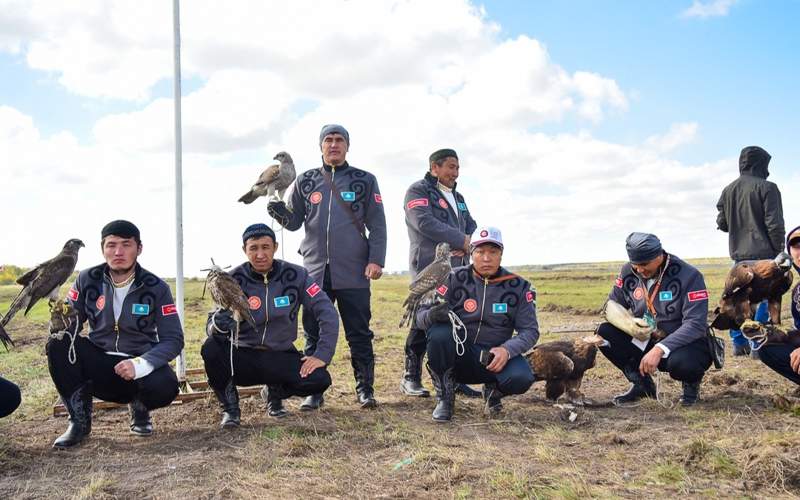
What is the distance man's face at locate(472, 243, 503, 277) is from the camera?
5.44 meters

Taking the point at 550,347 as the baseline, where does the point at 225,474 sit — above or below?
below

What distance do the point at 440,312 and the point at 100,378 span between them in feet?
9.31

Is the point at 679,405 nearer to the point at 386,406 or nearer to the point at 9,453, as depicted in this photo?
the point at 386,406

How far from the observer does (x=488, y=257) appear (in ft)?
17.9

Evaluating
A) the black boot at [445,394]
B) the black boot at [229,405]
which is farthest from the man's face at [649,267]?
the black boot at [229,405]

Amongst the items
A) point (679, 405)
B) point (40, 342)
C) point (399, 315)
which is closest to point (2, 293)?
point (40, 342)

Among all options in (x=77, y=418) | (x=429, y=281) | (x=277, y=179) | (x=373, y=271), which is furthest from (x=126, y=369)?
(x=429, y=281)

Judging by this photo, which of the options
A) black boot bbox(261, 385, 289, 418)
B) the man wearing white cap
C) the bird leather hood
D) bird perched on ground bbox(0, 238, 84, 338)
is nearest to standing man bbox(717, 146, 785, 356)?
the bird leather hood

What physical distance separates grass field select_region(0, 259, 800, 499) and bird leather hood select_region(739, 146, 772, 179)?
9.67 ft

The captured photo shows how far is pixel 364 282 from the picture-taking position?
A: 6.12 m

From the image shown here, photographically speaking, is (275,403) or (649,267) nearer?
(275,403)

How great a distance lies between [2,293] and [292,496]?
19.5 metres

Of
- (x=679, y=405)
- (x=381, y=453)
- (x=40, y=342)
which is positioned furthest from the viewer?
(x=40, y=342)

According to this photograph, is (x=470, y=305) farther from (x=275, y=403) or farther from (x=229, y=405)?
(x=229, y=405)
